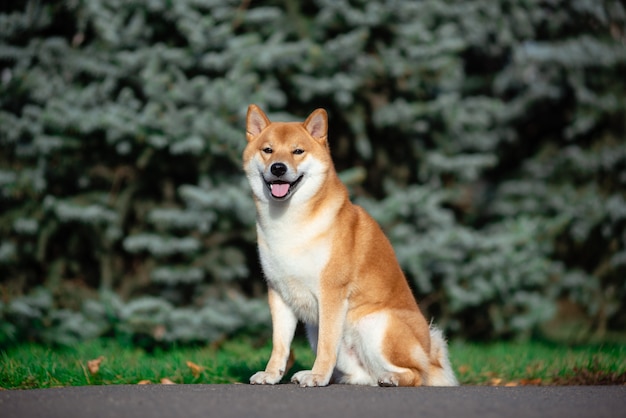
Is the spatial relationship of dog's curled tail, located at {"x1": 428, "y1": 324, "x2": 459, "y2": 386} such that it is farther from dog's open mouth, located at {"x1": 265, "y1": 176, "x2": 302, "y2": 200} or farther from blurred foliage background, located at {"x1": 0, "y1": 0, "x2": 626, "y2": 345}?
blurred foliage background, located at {"x1": 0, "y1": 0, "x2": 626, "y2": 345}

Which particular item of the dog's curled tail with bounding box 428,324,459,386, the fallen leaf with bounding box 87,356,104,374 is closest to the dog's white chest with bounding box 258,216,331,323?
the dog's curled tail with bounding box 428,324,459,386

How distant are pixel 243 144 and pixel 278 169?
2601mm

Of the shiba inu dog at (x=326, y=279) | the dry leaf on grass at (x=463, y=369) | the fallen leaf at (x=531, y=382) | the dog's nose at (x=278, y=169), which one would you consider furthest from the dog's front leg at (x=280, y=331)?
the fallen leaf at (x=531, y=382)

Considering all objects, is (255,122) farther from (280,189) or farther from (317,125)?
(280,189)

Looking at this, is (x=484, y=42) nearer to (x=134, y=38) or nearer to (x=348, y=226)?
(x=134, y=38)

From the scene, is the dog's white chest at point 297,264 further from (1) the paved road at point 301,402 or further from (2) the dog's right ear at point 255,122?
(2) the dog's right ear at point 255,122

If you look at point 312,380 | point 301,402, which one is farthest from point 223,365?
point 301,402

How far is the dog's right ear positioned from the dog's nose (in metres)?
0.51

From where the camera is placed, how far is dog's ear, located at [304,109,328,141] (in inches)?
189

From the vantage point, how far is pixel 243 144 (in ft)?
23.1

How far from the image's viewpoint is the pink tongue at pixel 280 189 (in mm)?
4527

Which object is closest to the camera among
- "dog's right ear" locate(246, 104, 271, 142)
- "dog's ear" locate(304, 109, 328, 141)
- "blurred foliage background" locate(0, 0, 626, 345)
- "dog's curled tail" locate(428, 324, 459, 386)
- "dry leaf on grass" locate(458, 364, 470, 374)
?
"dog's curled tail" locate(428, 324, 459, 386)

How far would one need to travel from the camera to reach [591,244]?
29.0 feet

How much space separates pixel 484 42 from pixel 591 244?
109 inches
